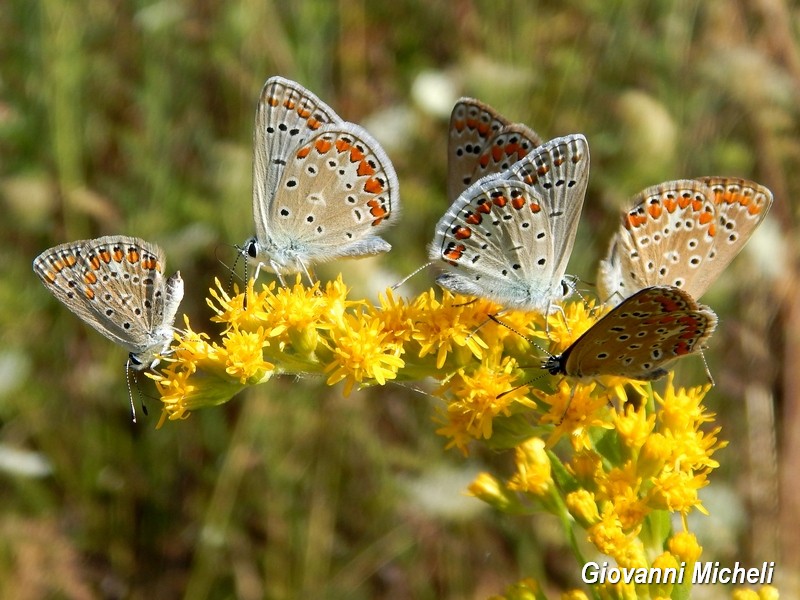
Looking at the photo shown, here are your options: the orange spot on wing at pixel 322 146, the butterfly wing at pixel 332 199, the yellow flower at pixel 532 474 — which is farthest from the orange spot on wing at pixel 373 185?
the yellow flower at pixel 532 474

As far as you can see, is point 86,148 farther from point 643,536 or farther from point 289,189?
point 643,536

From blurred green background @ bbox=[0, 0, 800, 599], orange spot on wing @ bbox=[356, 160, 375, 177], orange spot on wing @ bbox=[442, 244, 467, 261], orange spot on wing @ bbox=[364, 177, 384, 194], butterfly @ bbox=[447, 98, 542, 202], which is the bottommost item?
blurred green background @ bbox=[0, 0, 800, 599]

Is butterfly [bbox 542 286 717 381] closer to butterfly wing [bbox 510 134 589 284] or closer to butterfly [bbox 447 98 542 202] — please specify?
butterfly wing [bbox 510 134 589 284]

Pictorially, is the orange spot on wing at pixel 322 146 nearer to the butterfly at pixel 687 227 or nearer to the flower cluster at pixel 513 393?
the flower cluster at pixel 513 393

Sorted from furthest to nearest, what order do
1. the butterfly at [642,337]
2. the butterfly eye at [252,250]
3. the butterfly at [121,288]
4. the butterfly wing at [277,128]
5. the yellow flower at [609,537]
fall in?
the butterfly eye at [252,250] < the butterfly wing at [277,128] < the butterfly at [121,288] < the yellow flower at [609,537] < the butterfly at [642,337]

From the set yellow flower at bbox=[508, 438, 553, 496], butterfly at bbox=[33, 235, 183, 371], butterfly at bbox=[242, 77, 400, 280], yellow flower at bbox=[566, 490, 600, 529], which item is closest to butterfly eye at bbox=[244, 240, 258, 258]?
butterfly at bbox=[242, 77, 400, 280]

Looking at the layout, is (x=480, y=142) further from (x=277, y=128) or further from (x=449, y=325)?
(x=277, y=128)
